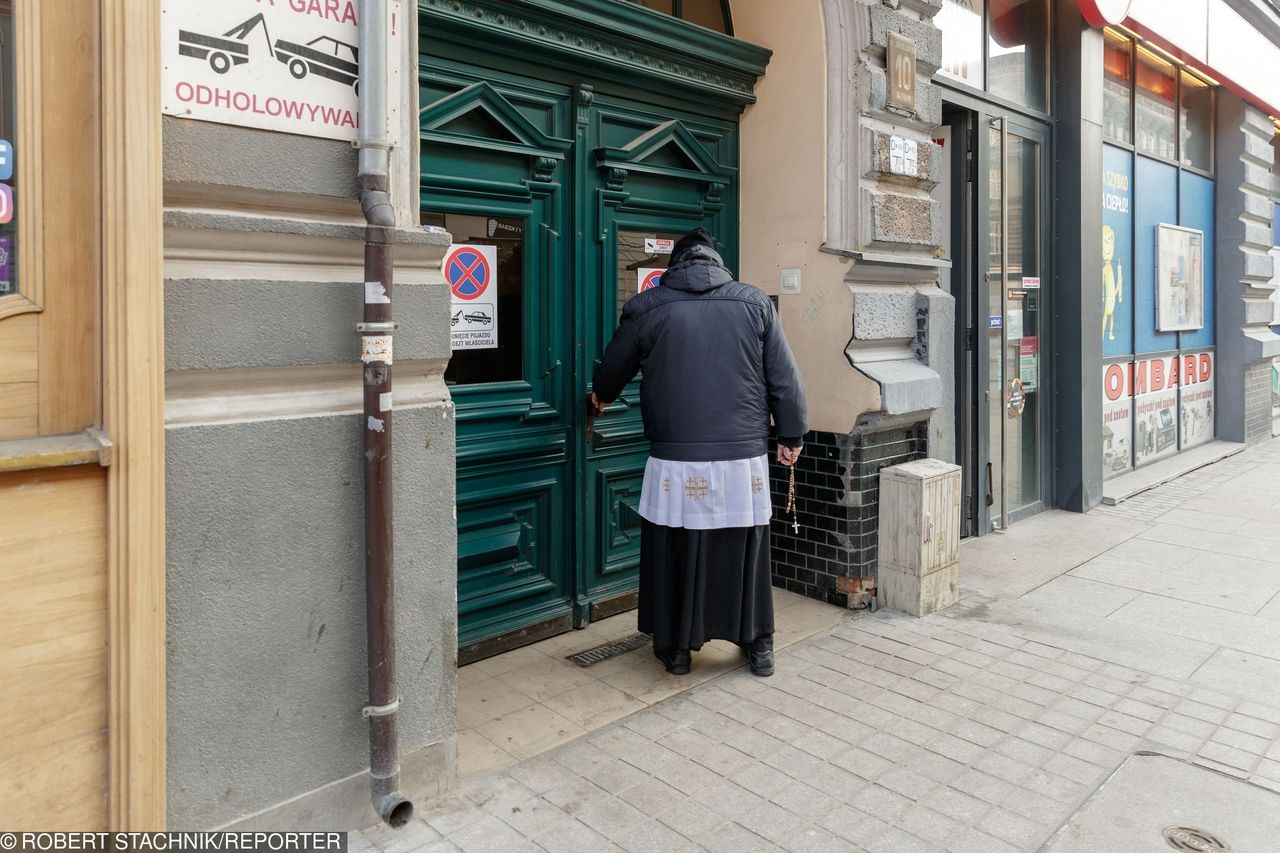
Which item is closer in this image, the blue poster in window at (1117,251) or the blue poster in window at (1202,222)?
the blue poster in window at (1117,251)

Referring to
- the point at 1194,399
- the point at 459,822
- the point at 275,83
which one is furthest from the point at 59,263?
the point at 1194,399

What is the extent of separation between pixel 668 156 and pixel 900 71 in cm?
138

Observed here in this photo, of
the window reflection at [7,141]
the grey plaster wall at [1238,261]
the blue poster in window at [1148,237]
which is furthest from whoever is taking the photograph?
the grey plaster wall at [1238,261]

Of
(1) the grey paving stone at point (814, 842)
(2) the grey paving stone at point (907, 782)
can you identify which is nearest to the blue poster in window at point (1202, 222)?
(2) the grey paving stone at point (907, 782)

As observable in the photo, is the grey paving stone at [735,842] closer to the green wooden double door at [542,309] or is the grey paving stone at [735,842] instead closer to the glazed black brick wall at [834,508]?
the green wooden double door at [542,309]

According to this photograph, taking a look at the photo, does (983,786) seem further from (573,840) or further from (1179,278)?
Result: (1179,278)

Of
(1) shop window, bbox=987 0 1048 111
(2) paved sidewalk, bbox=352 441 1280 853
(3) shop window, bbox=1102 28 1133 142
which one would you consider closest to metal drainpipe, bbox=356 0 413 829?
(2) paved sidewalk, bbox=352 441 1280 853

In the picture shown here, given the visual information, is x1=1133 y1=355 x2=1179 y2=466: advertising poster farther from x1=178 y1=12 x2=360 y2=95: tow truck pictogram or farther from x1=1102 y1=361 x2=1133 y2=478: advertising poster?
x1=178 y1=12 x2=360 y2=95: tow truck pictogram

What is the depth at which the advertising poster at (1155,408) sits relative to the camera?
9.20 m

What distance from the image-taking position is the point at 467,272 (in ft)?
13.9

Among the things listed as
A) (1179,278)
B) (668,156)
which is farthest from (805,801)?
(1179,278)

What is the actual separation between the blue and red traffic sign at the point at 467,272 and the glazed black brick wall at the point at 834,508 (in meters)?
2.09

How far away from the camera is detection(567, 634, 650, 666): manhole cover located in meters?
4.39

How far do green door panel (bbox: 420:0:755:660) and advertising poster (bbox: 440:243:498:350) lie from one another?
0.05m
